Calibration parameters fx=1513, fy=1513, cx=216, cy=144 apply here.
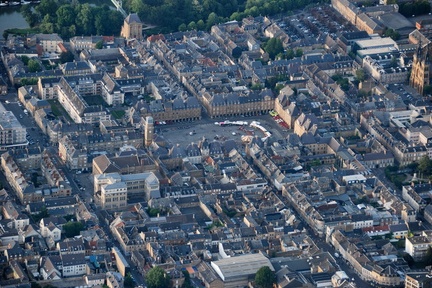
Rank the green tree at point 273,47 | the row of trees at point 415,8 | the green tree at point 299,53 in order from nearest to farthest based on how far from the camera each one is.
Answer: the green tree at point 299,53
the green tree at point 273,47
the row of trees at point 415,8

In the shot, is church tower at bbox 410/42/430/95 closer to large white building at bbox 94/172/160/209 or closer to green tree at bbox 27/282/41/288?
large white building at bbox 94/172/160/209

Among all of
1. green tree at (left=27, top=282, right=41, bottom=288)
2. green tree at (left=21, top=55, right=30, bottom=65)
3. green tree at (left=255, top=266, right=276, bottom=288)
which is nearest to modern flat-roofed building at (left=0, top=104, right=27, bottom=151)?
green tree at (left=21, top=55, right=30, bottom=65)

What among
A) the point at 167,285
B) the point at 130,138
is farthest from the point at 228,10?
the point at 167,285

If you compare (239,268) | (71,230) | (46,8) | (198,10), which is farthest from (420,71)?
(71,230)

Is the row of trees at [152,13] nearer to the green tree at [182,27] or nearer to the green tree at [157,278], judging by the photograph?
the green tree at [182,27]

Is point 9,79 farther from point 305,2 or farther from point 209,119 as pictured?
point 305,2

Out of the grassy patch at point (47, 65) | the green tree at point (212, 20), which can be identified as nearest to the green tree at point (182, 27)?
the green tree at point (212, 20)
